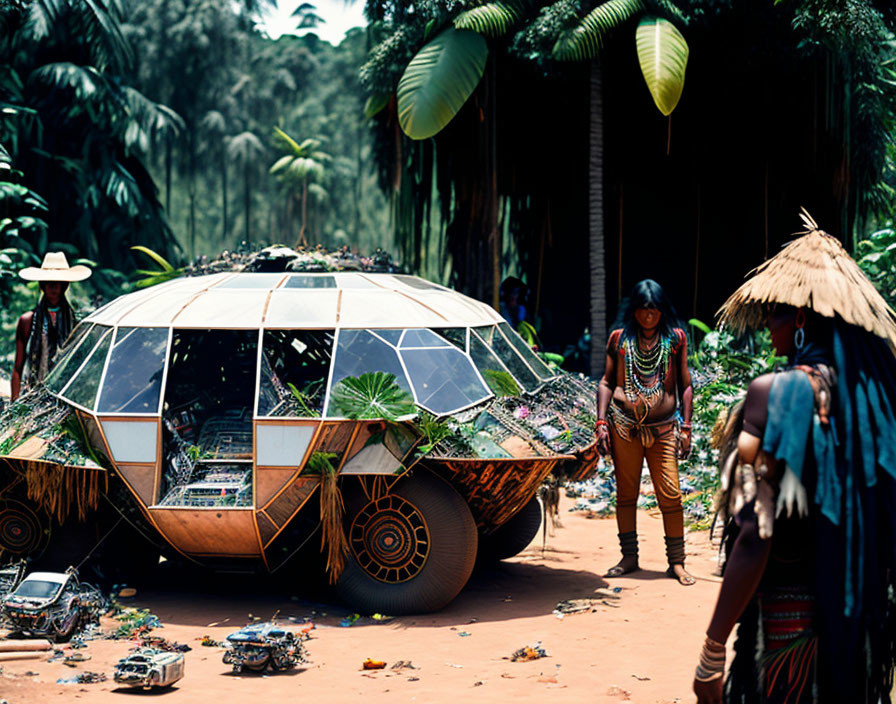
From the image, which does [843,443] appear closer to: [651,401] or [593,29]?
[651,401]

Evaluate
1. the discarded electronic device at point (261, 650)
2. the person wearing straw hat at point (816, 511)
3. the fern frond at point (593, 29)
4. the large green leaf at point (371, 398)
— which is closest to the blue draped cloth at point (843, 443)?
the person wearing straw hat at point (816, 511)

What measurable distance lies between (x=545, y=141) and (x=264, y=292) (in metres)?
12.2

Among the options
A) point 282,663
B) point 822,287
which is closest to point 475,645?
point 282,663

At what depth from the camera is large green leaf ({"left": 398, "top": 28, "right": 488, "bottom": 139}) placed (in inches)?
623

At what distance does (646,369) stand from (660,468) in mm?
743

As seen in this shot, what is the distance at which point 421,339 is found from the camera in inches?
303

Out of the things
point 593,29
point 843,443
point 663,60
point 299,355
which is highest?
point 593,29

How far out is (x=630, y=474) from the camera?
8211mm

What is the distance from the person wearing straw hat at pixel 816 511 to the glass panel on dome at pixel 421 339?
4.21 metres

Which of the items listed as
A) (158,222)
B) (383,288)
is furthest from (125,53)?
(383,288)

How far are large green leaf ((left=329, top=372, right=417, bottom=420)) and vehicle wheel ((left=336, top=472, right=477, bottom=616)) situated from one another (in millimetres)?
500

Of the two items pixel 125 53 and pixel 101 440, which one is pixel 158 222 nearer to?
pixel 125 53

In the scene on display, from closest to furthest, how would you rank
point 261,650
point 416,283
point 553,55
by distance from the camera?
point 261,650, point 416,283, point 553,55

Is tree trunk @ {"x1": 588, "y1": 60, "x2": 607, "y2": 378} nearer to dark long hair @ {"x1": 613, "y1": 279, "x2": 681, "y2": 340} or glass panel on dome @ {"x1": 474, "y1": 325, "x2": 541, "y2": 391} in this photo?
glass panel on dome @ {"x1": 474, "y1": 325, "x2": 541, "y2": 391}
